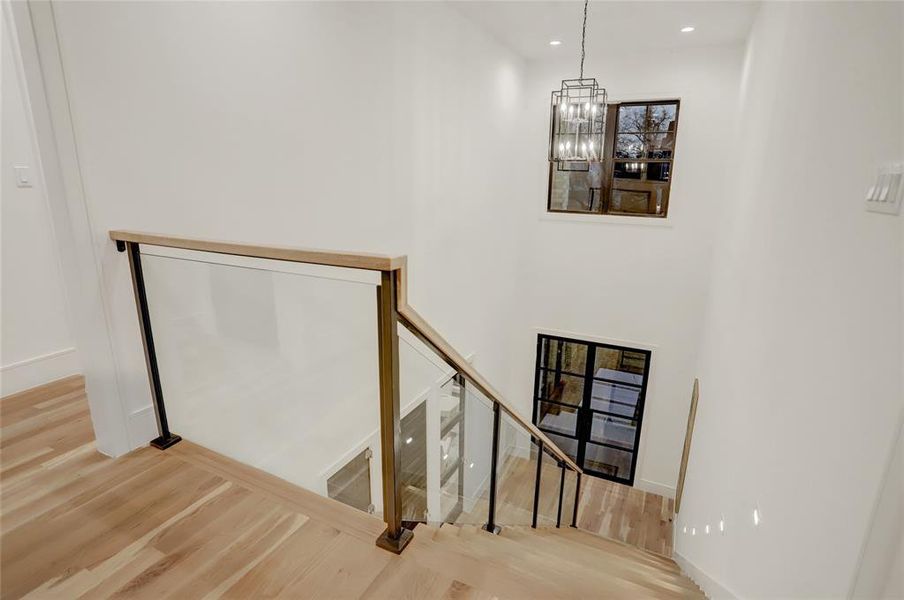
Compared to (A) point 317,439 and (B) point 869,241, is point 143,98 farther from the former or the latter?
(B) point 869,241

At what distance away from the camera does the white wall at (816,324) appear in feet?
4.25

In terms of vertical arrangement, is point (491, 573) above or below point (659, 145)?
below

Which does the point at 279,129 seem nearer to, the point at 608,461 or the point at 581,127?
the point at 581,127

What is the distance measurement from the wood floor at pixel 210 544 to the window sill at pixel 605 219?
481 centimetres

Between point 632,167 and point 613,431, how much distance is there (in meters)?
3.79

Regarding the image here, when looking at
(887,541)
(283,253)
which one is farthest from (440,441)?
(887,541)

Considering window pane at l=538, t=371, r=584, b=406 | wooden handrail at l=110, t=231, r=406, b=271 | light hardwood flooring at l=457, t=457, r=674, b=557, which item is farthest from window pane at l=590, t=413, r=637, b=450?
wooden handrail at l=110, t=231, r=406, b=271

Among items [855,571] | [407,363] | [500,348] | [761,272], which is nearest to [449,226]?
[500,348]

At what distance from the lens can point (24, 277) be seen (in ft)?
10.1

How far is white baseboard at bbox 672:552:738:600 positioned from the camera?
8.03ft

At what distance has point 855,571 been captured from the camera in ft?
4.18

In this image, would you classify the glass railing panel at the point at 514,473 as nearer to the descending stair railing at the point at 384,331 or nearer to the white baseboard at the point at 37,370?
the descending stair railing at the point at 384,331

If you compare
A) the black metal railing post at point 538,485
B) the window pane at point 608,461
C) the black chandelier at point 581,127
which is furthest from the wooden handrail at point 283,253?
the window pane at point 608,461

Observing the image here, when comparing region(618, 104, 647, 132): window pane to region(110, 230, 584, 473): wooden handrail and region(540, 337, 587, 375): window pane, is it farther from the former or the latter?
region(110, 230, 584, 473): wooden handrail
